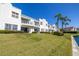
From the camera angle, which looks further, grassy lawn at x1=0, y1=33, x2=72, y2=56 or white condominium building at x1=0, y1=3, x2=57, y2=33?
white condominium building at x1=0, y1=3, x2=57, y2=33

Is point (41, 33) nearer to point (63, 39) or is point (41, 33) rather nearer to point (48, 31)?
point (48, 31)

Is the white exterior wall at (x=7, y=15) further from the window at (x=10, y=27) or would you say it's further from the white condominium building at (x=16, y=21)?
the window at (x=10, y=27)

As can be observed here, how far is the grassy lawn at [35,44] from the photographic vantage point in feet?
26.2

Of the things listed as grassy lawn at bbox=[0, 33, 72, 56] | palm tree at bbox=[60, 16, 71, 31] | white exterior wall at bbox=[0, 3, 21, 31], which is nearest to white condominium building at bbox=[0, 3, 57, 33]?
white exterior wall at bbox=[0, 3, 21, 31]

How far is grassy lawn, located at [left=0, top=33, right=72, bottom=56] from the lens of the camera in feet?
26.2

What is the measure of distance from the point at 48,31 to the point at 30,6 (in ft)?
4.06

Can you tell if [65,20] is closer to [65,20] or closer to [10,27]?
[65,20]

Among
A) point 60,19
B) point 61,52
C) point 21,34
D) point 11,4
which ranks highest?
point 11,4

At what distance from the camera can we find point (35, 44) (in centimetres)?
823

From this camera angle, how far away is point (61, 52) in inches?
319

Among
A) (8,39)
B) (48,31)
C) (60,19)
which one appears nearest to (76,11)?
(60,19)

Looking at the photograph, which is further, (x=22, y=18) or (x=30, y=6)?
(x=22, y=18)

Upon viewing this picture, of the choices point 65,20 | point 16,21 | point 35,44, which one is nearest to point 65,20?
point 65,20

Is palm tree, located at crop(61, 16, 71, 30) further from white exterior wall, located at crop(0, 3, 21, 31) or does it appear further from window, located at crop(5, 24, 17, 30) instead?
window, located at crop(5, 24, 17, 30)
